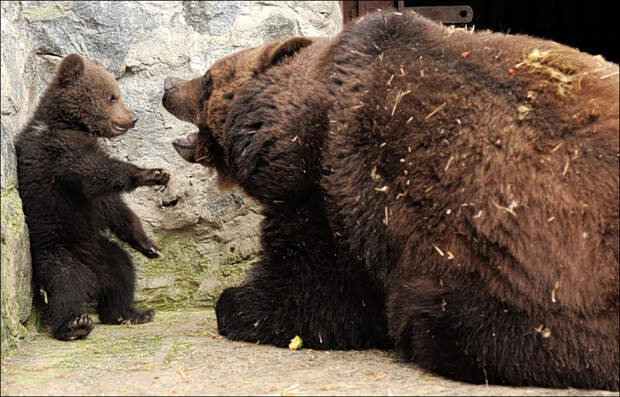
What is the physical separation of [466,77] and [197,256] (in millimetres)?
2582

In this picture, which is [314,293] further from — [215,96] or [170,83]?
[170,83]

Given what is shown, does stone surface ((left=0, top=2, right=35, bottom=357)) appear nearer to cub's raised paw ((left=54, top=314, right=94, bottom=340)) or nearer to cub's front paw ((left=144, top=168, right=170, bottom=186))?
cub's raised paw ((left=54, top=314, right=94, bottom=340))

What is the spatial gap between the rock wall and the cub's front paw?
642mm

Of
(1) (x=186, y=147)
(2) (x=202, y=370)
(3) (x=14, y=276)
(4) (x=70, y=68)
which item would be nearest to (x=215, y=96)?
(1) (x=186, y=147)

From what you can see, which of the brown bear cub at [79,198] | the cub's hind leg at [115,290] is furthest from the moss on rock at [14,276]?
the cub's hind leg at [115,290]

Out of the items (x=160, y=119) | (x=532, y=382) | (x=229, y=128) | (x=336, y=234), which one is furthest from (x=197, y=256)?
(x=532, y=382)

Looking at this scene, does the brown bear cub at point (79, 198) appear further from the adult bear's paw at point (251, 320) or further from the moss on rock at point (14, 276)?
the adult bear's paw at point (251, 320)

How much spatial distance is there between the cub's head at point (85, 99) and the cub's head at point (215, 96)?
332 millimetres

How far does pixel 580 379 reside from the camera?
136 inches

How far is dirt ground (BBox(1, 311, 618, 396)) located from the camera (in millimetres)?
3445

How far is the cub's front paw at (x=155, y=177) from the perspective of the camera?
4.99 metres

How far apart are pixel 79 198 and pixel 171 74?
3.69 feet

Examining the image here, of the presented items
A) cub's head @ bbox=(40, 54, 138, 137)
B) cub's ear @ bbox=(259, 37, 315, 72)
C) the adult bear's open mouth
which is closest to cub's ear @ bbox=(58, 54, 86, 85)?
cub's head @ bbox=(40, 54, 138, 137)

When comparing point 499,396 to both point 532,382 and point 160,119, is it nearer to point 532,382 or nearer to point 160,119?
point 532,382
